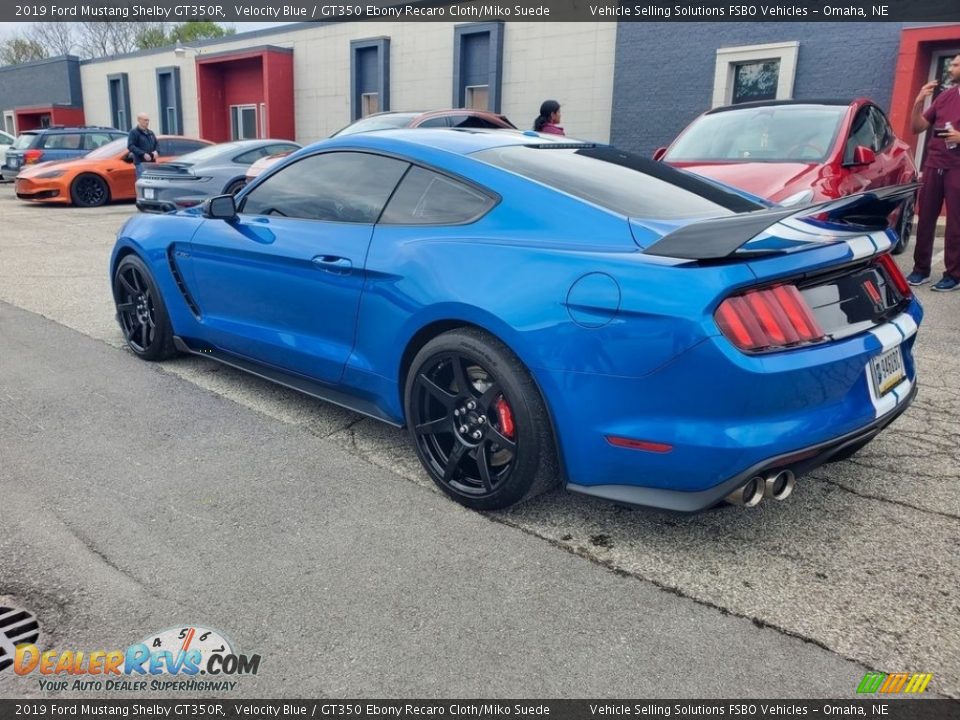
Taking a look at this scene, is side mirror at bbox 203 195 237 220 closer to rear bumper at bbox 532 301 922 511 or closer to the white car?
rear bumper at bbox 532 301 922 511

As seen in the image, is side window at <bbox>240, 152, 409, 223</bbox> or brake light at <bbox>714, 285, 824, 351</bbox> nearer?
brake light at <bbox>714, 285, 824, 351</bbox>

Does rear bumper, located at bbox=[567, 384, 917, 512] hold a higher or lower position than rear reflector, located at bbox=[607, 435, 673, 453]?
lower

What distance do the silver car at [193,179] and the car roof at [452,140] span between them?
8.33 meters

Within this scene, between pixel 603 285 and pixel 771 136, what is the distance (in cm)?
498

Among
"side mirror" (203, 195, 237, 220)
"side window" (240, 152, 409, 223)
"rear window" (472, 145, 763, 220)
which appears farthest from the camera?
"side mirror" (203, 195, 237, 220)

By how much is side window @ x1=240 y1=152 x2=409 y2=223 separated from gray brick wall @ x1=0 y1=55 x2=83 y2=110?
3818 centimetres

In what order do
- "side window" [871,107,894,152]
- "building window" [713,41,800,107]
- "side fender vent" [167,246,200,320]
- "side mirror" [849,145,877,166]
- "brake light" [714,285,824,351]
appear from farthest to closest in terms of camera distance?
1. "building window" [713,41,800,107]
2. "side window" [871,107,894,152]
3. "side mirror" [849,145,877,166]
4. "side fender vent" [167,246,200,320]
5. "brake light" [714,285,824,351]

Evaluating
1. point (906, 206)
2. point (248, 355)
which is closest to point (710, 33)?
point (906, 206)

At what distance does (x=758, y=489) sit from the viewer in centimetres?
251

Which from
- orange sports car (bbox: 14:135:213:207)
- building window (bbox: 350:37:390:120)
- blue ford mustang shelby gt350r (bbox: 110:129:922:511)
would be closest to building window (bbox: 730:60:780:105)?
building window (bbox: 350:37:390:120)

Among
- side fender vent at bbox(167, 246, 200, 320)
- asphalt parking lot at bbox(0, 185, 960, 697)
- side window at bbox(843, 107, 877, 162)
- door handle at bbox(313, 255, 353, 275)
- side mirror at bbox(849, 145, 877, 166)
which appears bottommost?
asphalt parking lot at bbox(0, 185, 960, 697)

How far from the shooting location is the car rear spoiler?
2.40 metres

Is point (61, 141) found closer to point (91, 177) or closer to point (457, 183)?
point (91, 177)

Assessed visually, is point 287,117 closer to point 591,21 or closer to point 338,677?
point 591,21
